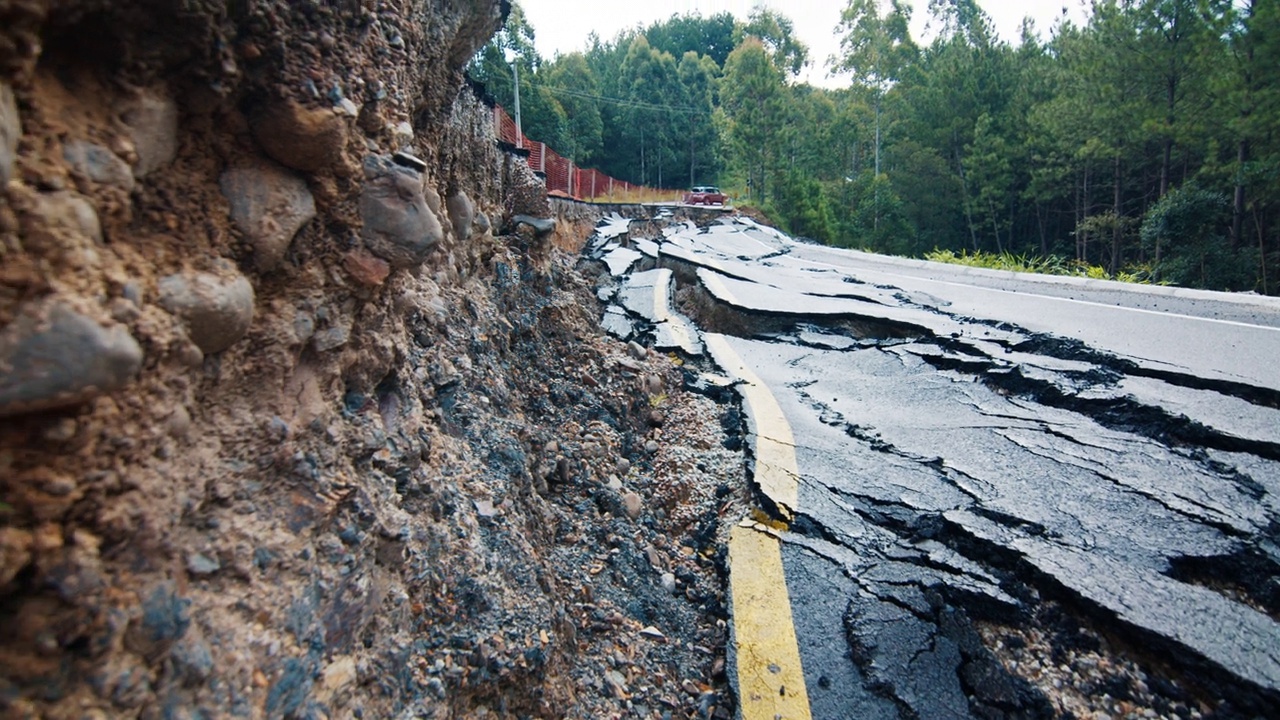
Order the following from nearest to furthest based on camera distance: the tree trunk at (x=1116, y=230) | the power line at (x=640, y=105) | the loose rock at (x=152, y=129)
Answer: the loose rock at (x=152, y=129) < the tree trunk at (x=1116, y=230) < the power line at (x=640, y=105)

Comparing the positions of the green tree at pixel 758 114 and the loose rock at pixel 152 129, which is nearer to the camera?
the loose rock at pixel 152 129

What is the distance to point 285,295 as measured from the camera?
1534 mm

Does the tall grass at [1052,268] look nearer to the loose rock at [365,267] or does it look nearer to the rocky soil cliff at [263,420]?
the rocky soil cliff at [263,420]

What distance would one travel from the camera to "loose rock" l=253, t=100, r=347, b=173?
1.41 m

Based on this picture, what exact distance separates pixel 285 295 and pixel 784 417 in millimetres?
3232

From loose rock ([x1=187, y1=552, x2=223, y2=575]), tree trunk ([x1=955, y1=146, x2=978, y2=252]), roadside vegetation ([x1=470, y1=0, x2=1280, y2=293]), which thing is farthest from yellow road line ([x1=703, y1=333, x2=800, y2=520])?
Answer: tree trunk ([x1=955, y1=146, x2=978, y2=252])

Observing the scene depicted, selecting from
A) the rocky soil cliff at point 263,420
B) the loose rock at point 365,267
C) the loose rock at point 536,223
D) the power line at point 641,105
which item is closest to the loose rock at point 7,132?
the rocky soil cliff at point 263,420

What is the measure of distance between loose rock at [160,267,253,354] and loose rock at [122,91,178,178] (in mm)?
198

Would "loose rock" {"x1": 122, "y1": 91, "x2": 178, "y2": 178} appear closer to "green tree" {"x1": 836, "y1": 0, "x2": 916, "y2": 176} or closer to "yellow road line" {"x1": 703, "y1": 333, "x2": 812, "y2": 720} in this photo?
"yellow road line" {"x1": 703, "y1": 333, "x2": 812, "y2": 720}

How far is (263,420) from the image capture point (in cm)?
143

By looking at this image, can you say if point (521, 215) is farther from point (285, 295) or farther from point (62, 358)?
point (62, 358)

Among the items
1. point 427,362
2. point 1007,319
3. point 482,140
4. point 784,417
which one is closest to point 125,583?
point 427,362

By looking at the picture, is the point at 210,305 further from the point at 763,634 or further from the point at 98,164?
the point at 763,634

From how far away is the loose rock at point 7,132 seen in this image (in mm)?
863
